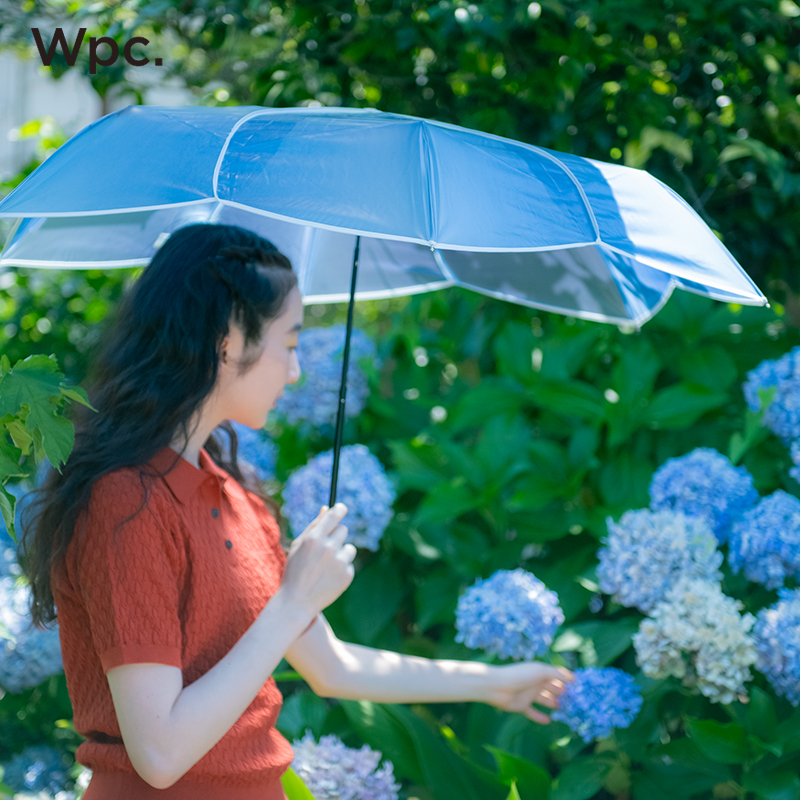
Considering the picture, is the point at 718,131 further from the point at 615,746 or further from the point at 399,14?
the point at 615,746

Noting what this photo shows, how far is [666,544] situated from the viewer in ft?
6.21

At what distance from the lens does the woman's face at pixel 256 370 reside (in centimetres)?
147

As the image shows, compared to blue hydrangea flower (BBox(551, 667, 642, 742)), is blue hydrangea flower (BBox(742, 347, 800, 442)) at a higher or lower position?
higher

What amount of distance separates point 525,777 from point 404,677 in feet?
1.68

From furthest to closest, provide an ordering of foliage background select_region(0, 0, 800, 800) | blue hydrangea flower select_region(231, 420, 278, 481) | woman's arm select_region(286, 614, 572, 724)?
blue hydrangea flower select_region(231, 420, 278, 481) < foliage background select_region(0, 0, 800, 800) < woman's arm select_region(286, 614, 572, 724)

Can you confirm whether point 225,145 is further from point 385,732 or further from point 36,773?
point 36,773

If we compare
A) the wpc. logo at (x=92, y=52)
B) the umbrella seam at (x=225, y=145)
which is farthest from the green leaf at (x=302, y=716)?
the wpc. logo at (x=92, y=52)

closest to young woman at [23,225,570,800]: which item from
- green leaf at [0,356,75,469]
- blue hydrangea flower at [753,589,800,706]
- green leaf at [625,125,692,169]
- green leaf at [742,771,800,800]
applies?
green leaf at [0,356,75,469]

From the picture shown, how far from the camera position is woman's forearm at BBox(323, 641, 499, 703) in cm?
169

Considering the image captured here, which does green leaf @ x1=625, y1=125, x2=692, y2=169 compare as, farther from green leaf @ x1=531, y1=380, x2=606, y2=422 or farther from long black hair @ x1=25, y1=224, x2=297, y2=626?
long black hair @ x1=25, y1=224, x2=297, y2=626

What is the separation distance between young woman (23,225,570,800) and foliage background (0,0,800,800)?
3.09 feet

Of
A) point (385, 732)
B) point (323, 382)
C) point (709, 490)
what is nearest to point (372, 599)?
point (385, 732)

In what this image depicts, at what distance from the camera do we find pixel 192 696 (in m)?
1.21

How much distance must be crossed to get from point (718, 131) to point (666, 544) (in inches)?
64.7
